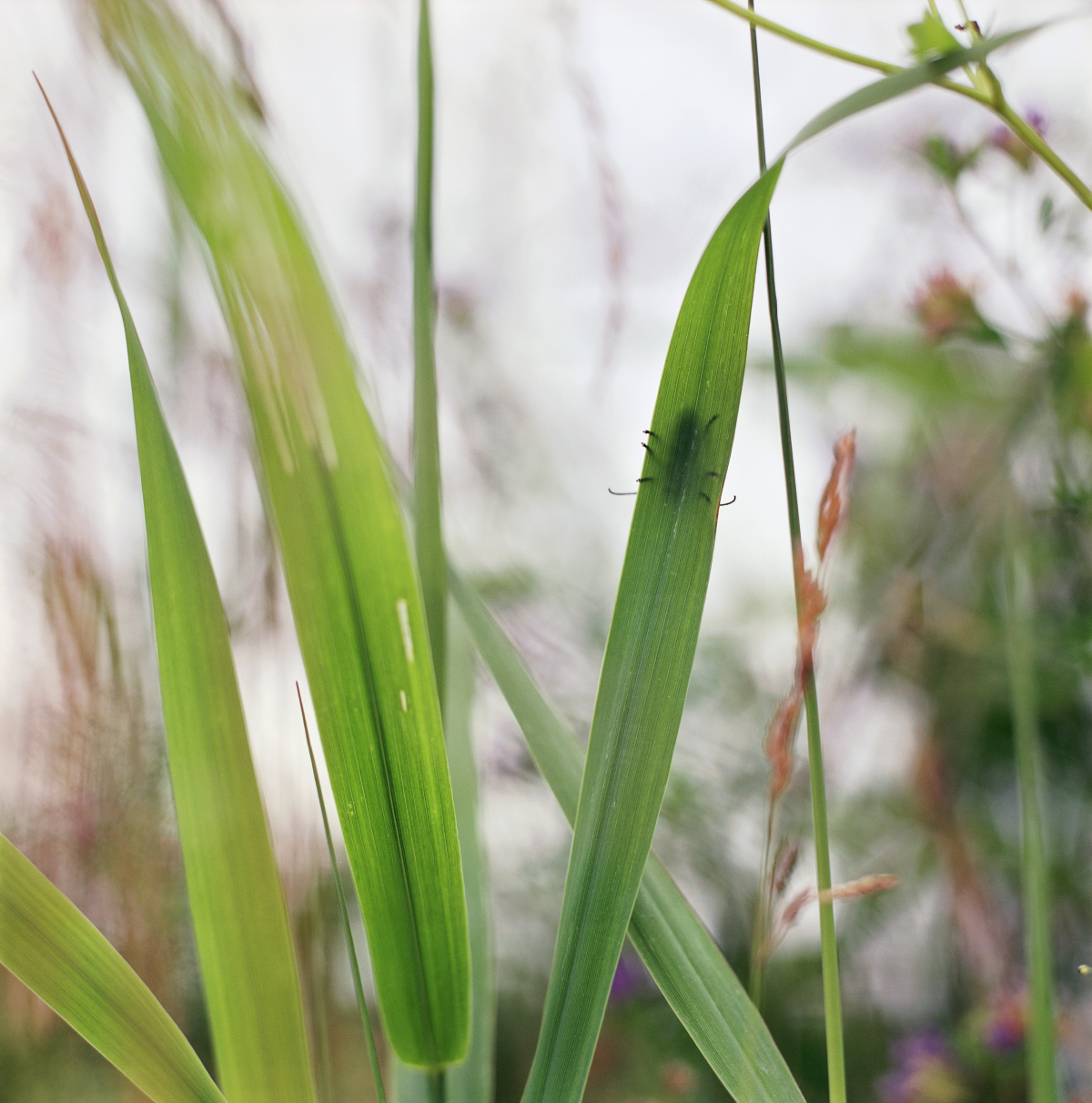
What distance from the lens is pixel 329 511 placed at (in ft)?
0.52

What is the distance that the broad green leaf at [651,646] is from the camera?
0.16 m

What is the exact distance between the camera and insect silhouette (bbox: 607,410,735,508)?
17 cm

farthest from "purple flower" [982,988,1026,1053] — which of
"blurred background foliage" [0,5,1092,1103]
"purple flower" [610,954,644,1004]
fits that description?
"purple flower" [610,954,644,1004]

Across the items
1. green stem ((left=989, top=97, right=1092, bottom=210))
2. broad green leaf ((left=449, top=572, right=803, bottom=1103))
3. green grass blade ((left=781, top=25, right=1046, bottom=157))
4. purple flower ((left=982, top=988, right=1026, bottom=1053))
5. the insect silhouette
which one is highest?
green stem ((left=989, top=97, right=1092, bottom=210))

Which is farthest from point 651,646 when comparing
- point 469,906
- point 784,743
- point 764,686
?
point 764,686

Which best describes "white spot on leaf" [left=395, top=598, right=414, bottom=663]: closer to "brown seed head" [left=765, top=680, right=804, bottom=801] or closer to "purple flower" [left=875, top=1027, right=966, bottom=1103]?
"brown seed head" [left=765, top=680, right=804, bottom=801]

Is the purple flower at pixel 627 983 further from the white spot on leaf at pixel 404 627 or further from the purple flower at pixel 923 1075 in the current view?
the white spot on leaf at pixel 404 627

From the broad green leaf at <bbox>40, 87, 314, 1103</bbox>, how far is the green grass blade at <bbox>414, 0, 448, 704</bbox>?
6 centimetres

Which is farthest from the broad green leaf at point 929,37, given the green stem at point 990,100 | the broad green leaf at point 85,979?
the broad green leaf at point 85,979

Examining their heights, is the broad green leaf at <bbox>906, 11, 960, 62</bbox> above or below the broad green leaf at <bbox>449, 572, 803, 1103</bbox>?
above

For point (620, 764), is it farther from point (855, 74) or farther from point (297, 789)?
point (855, 74)

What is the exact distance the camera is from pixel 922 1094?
388 millimetres

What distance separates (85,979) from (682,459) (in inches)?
8.0

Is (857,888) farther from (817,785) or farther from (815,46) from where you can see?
(815,46)
